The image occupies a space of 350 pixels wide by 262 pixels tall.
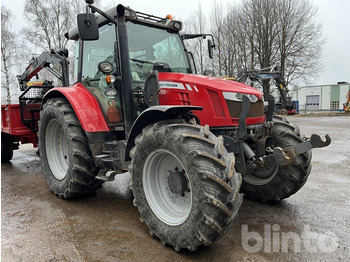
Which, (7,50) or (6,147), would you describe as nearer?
(6,147)

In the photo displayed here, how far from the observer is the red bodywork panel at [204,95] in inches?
123

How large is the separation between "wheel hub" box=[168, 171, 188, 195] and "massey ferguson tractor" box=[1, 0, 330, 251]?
0.03 feet

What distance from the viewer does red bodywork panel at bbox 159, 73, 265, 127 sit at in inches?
123

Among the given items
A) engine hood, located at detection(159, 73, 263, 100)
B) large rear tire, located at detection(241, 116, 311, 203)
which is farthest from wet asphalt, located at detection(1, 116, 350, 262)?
engine hood, located at detection(159, 73, 263, 100)

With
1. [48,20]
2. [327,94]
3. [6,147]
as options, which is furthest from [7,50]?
[327,94]

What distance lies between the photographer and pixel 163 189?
3.03m

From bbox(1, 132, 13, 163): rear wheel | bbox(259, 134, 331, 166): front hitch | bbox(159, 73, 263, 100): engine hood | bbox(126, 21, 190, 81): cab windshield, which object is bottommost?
bbox(1, 132, 13, 163): rear wheel

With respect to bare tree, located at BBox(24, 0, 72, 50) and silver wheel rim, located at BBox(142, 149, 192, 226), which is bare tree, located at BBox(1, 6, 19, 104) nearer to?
bare tree, located at BBox(24, 0, 72, 50)

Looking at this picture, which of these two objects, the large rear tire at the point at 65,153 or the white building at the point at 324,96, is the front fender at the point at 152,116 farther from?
the white building at the point at 324,96

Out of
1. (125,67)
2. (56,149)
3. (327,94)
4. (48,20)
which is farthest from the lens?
(327,94)

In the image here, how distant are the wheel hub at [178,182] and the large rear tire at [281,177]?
1538 millimetres

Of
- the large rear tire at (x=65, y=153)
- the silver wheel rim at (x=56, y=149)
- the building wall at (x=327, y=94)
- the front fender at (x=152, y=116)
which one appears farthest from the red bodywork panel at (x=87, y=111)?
the building wall at (x=327, y=94)

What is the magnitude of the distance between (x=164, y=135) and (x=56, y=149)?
2679 millimetres

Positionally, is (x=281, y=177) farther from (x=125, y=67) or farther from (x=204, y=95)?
(x=125, y=67)
